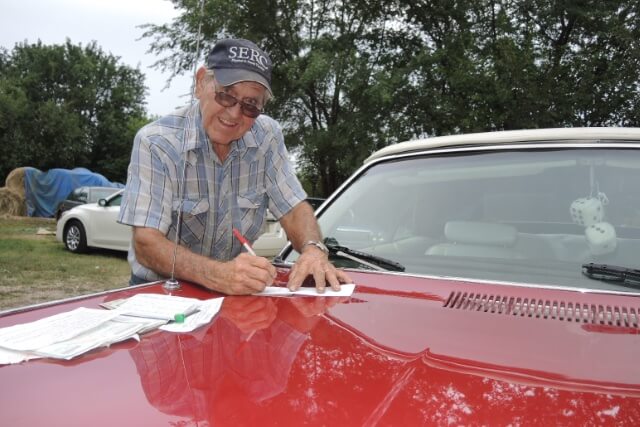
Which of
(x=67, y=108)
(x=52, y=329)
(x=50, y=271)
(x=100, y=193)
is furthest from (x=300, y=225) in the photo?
(x=67, y=108)

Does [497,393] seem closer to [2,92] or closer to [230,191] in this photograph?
[230,191]

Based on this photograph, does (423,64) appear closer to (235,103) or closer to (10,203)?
(235,103)

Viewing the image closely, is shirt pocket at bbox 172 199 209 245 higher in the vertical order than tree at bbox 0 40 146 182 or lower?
lower

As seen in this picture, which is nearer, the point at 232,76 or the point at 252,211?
the point at 232,76

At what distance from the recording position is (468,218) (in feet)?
7.01

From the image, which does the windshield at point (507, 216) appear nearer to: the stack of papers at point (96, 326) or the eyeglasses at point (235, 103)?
the eyeglasses at point (235, 103)

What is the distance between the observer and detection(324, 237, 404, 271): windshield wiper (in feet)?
6.55

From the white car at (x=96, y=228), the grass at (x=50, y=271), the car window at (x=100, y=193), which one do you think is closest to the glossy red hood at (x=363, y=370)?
the grass at (x=50, y=271)

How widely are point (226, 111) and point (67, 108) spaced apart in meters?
36.9

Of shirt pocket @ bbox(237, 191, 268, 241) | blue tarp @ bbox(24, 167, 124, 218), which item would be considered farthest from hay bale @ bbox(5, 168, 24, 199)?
shirt pocket @ bbox(237, 191, 268, 241)

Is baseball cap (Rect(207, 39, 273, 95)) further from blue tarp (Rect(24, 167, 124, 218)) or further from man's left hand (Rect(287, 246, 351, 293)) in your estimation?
blue tarp (Rect(24, 167, 124, 218))

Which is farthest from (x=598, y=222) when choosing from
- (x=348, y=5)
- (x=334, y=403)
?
(x=348, y=5)

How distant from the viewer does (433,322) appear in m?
1.42

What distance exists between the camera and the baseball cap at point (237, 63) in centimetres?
209
